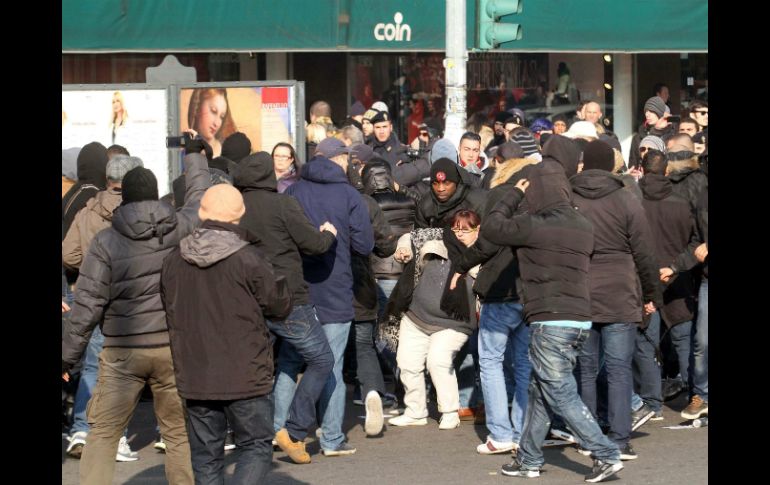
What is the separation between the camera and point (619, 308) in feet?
27.4

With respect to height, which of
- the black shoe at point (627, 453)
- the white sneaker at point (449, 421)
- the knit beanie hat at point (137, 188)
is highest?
the knit beanie hat at point (137, 188)

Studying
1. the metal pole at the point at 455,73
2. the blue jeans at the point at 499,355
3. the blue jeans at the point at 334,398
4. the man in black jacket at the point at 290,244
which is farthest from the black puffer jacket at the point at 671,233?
the metal pole at the point at 455,73

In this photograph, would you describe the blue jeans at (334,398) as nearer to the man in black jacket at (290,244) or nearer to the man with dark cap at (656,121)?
the man in black jacket at (290,244)

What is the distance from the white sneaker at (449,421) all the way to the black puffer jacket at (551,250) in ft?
6.36

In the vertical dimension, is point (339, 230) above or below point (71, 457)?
above

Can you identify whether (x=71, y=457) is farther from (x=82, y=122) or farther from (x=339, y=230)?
(x=82, y=122)

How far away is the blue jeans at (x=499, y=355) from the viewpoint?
8.75m

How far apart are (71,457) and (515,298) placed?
3108 mm

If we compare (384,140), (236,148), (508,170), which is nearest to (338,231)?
(508,170)

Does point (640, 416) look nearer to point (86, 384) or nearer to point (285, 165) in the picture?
point (285, 165)

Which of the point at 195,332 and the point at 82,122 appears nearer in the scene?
the point at 195,332
